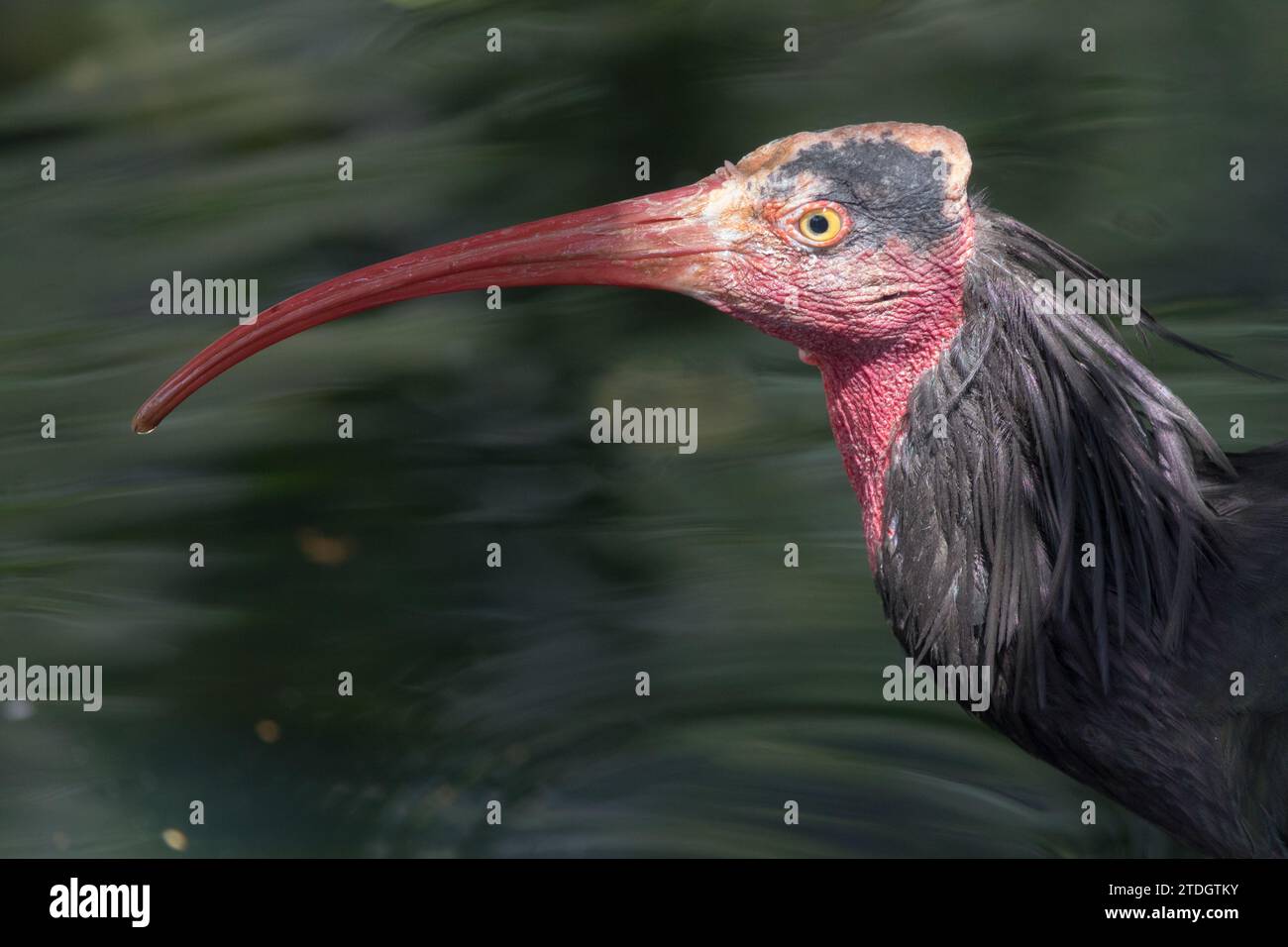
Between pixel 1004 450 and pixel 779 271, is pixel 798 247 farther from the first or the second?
pixel 1004 450

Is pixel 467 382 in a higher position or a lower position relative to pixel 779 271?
higher

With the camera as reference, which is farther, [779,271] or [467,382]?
→ [467,382]

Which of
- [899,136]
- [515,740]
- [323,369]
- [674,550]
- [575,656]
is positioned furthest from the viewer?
[323,369]

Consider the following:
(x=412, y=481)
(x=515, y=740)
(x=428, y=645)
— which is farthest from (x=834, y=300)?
(x=412, y=481)

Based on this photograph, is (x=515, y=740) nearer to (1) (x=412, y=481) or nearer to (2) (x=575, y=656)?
(2) (x=575, y=656)

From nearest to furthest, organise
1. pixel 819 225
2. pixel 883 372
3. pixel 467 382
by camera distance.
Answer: pixel 819 225 < pixel 883 372 < pixel 467 382

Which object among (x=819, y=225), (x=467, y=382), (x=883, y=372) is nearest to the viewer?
(x=819, y=225)

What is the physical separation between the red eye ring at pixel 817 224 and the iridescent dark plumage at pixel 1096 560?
0.79 ft

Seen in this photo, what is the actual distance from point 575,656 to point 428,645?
0.43 m

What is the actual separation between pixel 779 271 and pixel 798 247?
0.05m

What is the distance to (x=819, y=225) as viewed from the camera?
95.3 inches

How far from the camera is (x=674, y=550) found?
4309 mm

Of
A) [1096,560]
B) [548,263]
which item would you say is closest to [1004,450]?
[1096,560]

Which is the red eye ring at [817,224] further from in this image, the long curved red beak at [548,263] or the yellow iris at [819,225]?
the long curved red beak at [548,263]
